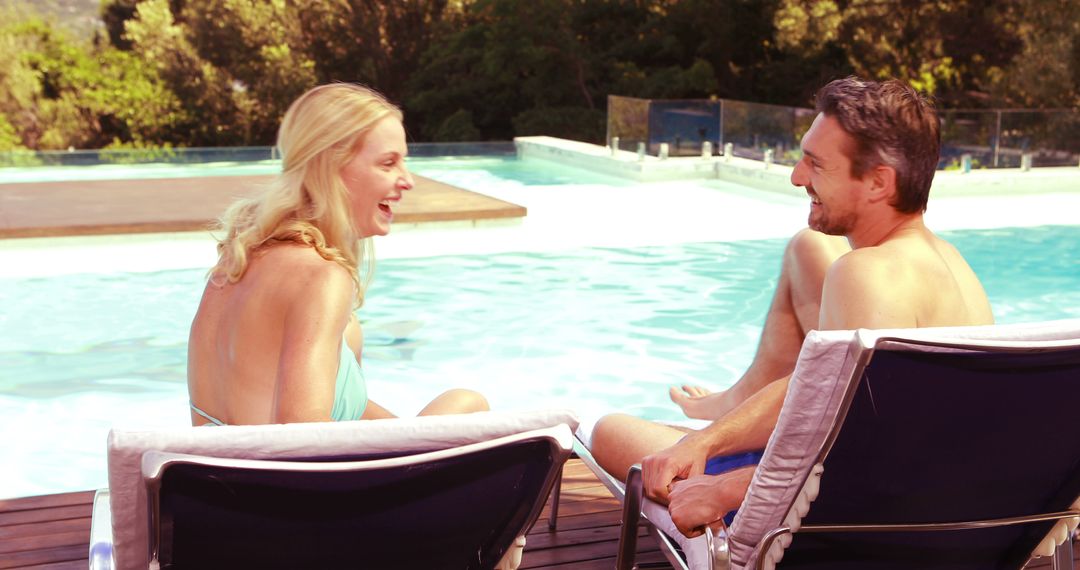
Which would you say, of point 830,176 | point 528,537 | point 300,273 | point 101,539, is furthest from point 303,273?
point 528,537

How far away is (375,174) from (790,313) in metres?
1.17

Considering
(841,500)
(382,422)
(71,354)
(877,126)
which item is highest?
(877,126)

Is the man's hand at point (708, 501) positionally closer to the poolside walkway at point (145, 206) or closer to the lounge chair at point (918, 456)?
the lounge chair at point (918, 456)

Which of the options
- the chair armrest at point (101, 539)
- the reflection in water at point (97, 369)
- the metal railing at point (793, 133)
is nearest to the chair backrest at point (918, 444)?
the chair armrest at point (101, 539)

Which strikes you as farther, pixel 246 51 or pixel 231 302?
pixel 246 51

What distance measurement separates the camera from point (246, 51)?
930 inches

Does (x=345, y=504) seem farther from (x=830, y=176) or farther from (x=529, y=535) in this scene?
(x=529, y=535)

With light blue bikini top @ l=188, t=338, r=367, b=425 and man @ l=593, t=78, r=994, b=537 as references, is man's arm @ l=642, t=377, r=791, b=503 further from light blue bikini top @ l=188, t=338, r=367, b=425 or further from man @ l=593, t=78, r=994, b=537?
light blue bikini top @ l=188, t=338, r=367, b=425

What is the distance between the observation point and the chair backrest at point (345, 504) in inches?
52.2

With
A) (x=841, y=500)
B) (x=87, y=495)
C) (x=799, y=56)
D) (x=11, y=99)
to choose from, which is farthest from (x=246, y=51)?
(x=841, y=500)

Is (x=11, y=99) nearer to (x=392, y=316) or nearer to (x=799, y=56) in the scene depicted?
(x=799, y=56)

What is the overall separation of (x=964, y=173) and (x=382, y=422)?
38.5 feet

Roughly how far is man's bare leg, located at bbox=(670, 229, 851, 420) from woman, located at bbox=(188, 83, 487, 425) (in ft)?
2.81

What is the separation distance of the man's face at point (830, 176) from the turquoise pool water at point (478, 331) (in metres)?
2.13
